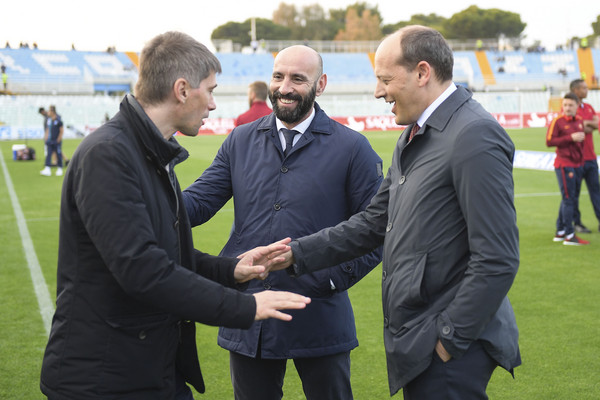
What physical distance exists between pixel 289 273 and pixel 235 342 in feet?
1.77

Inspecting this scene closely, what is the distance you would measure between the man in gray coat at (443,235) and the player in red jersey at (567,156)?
8.13 metres

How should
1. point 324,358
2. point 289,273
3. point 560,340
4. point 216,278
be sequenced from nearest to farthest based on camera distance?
point 216,278 → point 289,273 → point 324,358 → point 560,340

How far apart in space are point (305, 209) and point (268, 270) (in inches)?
18.9

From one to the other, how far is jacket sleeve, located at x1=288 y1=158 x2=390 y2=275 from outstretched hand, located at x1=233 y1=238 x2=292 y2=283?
8 cm

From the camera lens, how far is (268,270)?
335cm

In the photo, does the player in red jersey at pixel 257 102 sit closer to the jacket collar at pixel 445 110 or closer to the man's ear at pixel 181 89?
the jacket collar at pixel 445 110

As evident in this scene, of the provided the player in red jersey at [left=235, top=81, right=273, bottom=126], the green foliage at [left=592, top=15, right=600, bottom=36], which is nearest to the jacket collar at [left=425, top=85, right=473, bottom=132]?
the player in red jersey at [left=235, top=81, right=273, bottom=126]

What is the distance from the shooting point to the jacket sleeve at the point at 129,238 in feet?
7.71

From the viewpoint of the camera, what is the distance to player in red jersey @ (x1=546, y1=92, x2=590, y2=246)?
34.1 ft

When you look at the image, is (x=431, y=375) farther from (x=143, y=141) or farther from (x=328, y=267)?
(x=143, y=141)

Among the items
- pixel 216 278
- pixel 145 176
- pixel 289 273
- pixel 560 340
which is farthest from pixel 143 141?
pixel 560 340

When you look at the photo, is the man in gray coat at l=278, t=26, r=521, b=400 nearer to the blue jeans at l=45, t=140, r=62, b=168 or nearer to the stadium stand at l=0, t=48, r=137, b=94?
the blue jeans at l=45, t=140, r=62, b=168

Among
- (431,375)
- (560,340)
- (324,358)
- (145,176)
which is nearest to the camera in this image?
(145,176)

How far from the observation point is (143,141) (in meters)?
2.53
